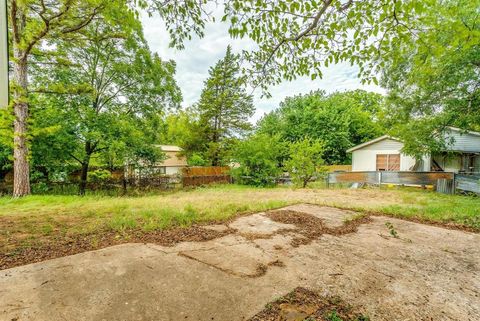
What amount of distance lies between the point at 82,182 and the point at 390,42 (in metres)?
13.6

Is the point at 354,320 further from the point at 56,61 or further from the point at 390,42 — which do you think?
the point at 56,61

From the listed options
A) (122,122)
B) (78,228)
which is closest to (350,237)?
(78,228)

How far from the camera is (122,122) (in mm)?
11375

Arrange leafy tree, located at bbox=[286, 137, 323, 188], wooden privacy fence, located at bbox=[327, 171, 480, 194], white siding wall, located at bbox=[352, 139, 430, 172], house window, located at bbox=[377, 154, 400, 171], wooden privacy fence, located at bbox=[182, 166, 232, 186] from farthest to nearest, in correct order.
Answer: wooden privacy fence, located at bbox=[182, 166, 232, 186] < house window, located at bbox=[377, 154, 400, 171] < white siding wall, located at bbox=[352, 139, 430, 172] < leafy tree, located at bbox=[286, 137, 323, 188] < wooden privacy fence, located at bbox=[327, 171, 480, 194]

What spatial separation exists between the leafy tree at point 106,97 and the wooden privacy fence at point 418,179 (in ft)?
34.5

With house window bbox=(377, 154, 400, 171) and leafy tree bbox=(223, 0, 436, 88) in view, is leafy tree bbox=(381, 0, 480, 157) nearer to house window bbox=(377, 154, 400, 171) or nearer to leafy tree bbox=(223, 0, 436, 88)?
house window bbox=(377, 154, 400, 171)

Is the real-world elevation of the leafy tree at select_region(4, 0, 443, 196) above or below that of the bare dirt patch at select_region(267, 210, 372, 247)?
above

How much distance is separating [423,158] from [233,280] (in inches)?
636

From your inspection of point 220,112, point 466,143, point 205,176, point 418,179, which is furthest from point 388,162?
point 220,112

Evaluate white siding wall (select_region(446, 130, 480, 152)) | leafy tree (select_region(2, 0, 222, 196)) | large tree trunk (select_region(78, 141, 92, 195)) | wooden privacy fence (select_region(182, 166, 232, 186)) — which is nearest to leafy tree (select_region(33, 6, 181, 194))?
large tree trunk (select_region(78, 141, 92, 195))

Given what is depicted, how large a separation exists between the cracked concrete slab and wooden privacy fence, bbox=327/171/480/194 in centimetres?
803

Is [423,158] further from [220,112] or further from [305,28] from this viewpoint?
[220,112]

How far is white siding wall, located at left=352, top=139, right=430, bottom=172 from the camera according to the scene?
48.1 feet

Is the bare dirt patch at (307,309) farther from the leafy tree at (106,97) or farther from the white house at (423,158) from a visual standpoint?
the white house at (423,158)
